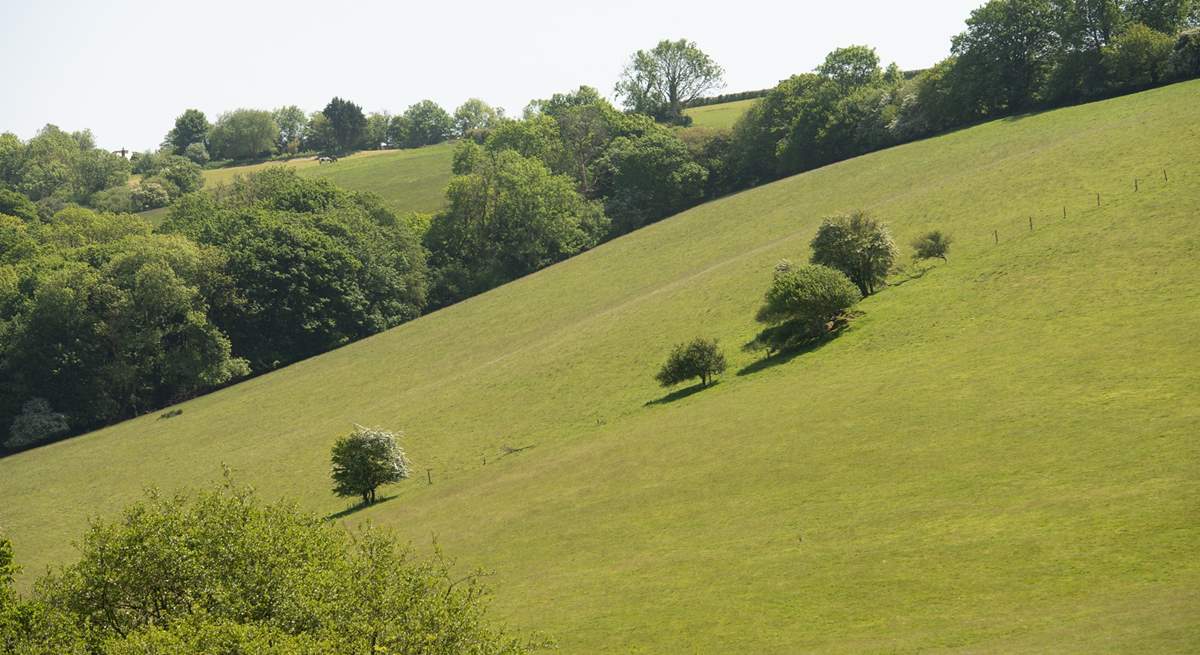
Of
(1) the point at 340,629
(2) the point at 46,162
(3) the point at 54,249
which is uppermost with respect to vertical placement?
(2) the point at 46,162

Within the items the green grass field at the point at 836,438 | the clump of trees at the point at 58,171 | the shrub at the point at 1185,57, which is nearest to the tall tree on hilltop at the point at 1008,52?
the green grass field at the point at 836,438

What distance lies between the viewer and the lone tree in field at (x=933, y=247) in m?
66.6

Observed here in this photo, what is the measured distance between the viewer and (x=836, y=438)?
4388cm

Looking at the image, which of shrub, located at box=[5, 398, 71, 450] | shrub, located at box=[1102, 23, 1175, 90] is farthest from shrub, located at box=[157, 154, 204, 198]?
shrub, located at box=[1102, 23, 1175, 90]

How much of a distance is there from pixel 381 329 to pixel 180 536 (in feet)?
257

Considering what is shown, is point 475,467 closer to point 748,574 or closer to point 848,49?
point 748,574

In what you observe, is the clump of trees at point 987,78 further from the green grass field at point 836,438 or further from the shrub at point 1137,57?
the green grass field at point 836,438

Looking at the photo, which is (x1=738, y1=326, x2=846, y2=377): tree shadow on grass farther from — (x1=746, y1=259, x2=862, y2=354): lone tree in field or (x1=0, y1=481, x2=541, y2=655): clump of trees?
(x1=0, y1=481, x2=541, y2=655): clump of trees

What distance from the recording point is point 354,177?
576 ft

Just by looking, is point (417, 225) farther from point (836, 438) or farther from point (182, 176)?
point (836, 438)

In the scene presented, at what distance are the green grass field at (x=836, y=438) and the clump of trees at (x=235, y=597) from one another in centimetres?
596

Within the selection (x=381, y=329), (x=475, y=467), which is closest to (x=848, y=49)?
(x=381, y=329)

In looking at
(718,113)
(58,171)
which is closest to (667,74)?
(718,113)

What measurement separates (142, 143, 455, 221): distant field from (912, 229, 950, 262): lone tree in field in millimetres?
94615
